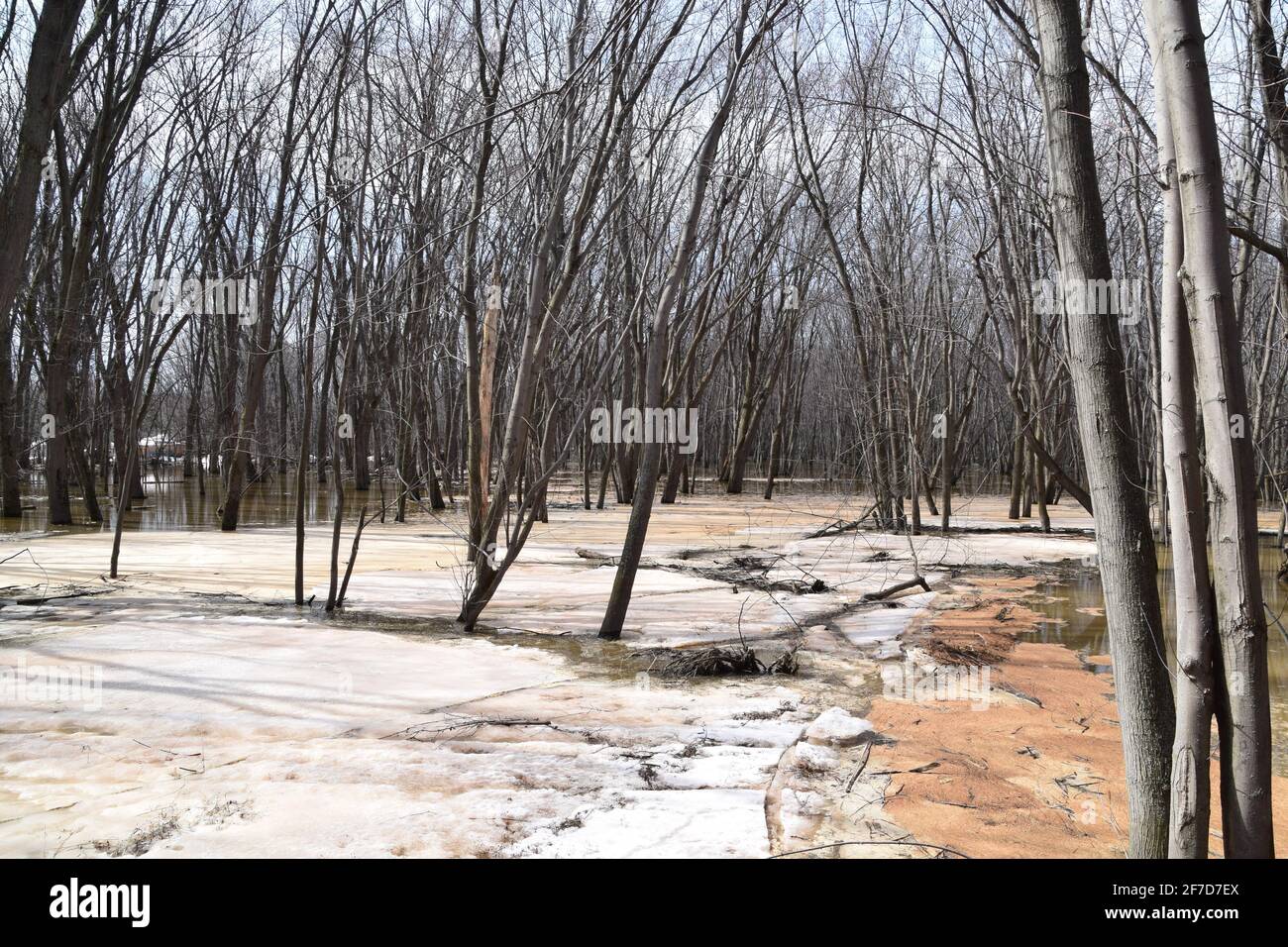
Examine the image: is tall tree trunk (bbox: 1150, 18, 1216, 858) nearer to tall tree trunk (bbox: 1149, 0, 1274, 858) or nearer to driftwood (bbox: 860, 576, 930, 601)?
tall tree trunk (bbox: 1149, 0, 1274, 858)

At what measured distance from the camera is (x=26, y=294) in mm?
12562

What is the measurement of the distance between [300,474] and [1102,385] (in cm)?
517

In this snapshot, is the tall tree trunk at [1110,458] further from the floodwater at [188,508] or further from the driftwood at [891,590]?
the floodwater at [188,508]

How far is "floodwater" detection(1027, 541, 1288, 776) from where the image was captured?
4.12 m

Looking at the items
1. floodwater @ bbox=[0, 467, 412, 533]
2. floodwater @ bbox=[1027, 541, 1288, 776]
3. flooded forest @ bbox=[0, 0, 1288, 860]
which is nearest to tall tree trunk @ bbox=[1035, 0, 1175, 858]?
flooded forest @ bbox=[0, 0, 1288, 860]

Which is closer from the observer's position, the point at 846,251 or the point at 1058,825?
the point at 1058,825

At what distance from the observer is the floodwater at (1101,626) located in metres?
4.12

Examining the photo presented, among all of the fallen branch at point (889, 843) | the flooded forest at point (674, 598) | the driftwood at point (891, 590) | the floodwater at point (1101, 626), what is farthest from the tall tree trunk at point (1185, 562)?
the driftwood at point (891, 590)

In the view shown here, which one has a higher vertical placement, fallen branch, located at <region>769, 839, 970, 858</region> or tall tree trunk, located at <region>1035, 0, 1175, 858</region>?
tall tree trunk, located at <region>1035, 0, 1175, 858</region>

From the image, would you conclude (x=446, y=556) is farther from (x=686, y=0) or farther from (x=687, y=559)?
(x=686, y=0)

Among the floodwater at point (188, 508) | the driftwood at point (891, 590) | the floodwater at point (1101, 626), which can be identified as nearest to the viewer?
the floodwater at point (1101, 626)

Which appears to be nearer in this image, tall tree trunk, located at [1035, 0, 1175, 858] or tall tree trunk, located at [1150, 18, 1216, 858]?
tall tree trunk, located at [1150, 18, 1216, 858]

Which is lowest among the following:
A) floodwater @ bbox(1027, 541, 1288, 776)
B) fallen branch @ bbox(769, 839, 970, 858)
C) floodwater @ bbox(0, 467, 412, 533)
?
floodwater @ bbox(1027, 541, 1288, 776)
